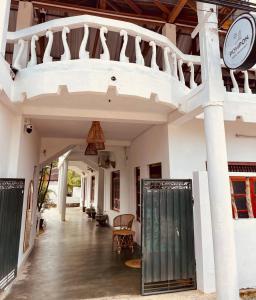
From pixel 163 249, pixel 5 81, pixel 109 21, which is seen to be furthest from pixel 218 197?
pixel 5 81

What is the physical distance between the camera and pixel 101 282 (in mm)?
4059

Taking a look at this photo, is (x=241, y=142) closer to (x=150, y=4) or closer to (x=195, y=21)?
(x=195, y=21)

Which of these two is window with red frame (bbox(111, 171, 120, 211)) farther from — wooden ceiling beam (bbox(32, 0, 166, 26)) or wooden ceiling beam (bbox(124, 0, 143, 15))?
wooden ceiling beam (bbox(124, 0, 143, 15))

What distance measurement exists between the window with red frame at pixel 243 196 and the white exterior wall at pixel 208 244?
0.86 ft

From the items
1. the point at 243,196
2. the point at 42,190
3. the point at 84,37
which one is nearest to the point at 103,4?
the point at 84,37

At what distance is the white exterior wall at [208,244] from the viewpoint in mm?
3596

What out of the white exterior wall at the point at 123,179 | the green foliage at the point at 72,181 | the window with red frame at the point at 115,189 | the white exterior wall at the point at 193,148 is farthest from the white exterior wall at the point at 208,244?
the green foliage at the point at 72,181

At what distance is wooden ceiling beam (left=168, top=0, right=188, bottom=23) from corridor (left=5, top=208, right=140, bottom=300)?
17.9ft

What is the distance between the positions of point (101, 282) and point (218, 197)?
2604 mm

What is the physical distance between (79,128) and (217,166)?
3957 mm

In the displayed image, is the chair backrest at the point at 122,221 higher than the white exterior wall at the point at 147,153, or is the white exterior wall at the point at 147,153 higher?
the white exterior wall at the point at 147,153

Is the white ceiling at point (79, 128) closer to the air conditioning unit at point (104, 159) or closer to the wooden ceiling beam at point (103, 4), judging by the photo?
the wooden ceiling beam at point (103, 4)

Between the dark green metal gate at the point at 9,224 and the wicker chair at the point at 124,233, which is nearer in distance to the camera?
the dark green metal gate at the point at 9,224

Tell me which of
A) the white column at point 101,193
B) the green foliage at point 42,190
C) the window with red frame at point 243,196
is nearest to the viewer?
the window with red frame at point 243,196
